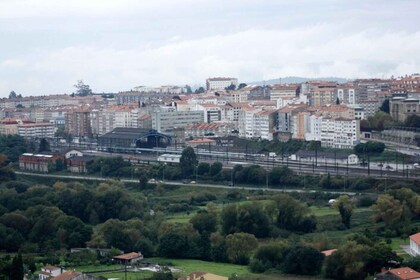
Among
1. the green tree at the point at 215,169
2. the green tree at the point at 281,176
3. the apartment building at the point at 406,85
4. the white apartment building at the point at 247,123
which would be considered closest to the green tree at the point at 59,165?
the green tree at the point at 215,169

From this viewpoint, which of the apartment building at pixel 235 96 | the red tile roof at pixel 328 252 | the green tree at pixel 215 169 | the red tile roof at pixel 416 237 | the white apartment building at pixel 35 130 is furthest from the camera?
the apartment building at pixel 235 96

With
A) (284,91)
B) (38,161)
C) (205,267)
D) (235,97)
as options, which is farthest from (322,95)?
(205,267)

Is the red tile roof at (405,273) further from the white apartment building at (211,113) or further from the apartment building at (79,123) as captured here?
the apartment building at (79,123)

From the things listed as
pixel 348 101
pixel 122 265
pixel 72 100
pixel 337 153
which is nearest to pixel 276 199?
pixel 122 265

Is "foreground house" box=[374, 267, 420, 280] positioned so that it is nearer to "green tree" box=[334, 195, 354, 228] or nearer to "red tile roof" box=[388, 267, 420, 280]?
"red tile roof" box=[388, 267, 420, 280]

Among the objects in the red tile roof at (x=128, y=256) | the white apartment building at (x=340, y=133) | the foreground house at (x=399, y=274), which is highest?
the white apartment building at (x=340, y=133)

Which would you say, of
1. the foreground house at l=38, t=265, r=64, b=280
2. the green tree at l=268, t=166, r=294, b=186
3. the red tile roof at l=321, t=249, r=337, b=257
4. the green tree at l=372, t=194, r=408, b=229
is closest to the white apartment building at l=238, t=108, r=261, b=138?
the green tree at l=268, t=166, r=294, b=186
